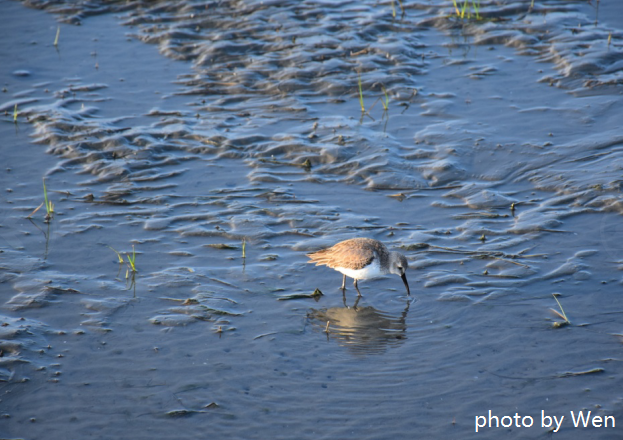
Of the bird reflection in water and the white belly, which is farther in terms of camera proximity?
the white belly

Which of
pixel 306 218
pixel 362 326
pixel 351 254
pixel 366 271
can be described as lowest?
pixel 362 326

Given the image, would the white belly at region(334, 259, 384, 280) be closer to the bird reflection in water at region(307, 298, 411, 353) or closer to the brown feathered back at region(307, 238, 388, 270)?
the brown feathered back at region(307, 238, 388, 270)

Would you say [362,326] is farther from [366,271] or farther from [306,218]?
[306,218]

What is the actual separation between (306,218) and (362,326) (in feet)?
7.96

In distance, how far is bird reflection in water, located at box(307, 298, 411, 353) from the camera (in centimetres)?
790

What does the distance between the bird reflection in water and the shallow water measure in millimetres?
33

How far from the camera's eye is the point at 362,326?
27.0 feet

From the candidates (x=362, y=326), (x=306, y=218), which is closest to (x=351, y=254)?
(x=362, y=326)

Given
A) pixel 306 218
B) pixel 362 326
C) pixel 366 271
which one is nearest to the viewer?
pixel 362 326

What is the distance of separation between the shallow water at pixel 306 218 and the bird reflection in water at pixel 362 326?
0.11ft

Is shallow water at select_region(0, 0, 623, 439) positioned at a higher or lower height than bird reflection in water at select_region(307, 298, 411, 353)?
higher

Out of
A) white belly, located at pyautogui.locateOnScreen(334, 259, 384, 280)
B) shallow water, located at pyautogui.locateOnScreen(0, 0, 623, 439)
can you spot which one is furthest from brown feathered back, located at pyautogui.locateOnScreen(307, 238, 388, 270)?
shallow water, located at pyautogui.locateOnScreen(0, 0, 623, 439)

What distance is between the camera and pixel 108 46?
16.1m

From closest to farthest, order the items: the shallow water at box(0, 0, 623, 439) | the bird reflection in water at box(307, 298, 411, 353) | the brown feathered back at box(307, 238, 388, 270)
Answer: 1. the shallow water at box(0, 0, 623, 439)
2. the bird reflection in water at box(307, 298, 411, 353)
3. the brown feathered back at box(307, 238, 388, 270)
